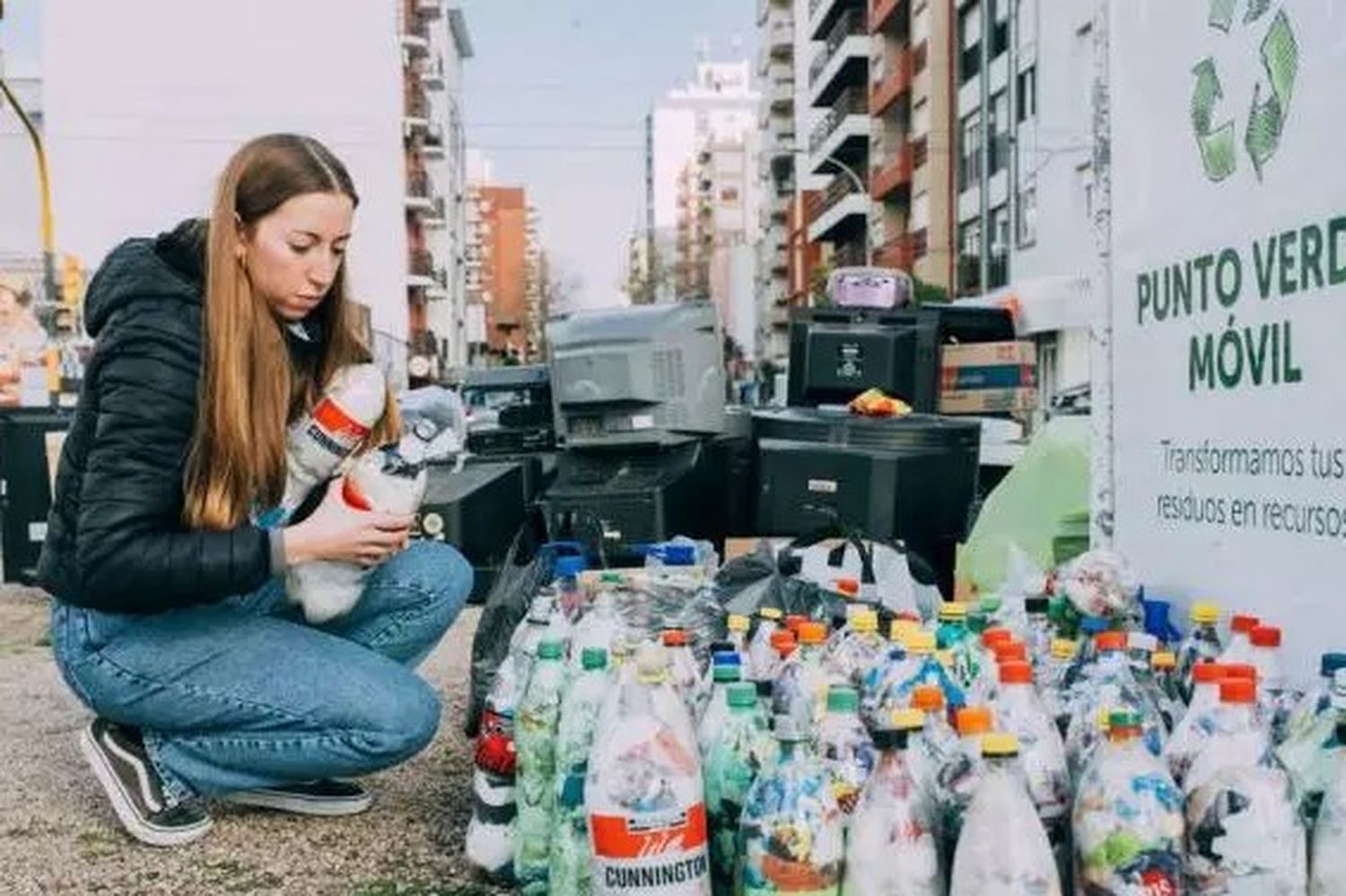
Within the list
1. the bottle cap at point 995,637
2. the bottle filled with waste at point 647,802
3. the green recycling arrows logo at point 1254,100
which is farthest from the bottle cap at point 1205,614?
the bottle filled with waste at point 647,802

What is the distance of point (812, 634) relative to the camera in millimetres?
2650

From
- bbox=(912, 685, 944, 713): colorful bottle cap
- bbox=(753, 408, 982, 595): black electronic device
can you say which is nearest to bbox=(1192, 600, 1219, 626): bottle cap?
bbox=(912, 685, 944, 713): colorful bottle cap

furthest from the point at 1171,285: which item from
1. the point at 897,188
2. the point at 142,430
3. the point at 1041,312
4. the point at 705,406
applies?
the point at 897,188

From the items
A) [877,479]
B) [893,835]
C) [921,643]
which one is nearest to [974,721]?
[893,835]

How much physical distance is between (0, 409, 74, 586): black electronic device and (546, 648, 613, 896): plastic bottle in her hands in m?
5.77

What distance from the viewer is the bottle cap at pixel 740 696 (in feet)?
7.85

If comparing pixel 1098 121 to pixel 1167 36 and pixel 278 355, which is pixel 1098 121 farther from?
pixel 278 355

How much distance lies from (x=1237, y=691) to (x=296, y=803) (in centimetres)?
205

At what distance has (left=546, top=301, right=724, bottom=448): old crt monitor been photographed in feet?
20.2

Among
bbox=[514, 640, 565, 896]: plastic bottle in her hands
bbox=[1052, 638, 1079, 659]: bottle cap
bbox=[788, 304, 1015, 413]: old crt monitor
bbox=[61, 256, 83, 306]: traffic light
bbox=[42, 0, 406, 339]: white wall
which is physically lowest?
bbox=[514, 640, 565, 896]: plastic bottle in her hands

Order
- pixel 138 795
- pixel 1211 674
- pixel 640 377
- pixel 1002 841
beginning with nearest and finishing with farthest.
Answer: pixel 1002 841 → pixel 1211 674 → pixel 138 795 → pixel 640 377

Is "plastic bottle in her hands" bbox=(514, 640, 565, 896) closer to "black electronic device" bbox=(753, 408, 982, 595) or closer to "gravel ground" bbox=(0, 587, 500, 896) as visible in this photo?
"gravel ground" bbox=(0, 587, 500, 896)

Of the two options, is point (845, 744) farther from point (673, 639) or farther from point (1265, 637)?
point (1265, 637)

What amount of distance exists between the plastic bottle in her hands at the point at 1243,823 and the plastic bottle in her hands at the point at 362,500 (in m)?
1.58
